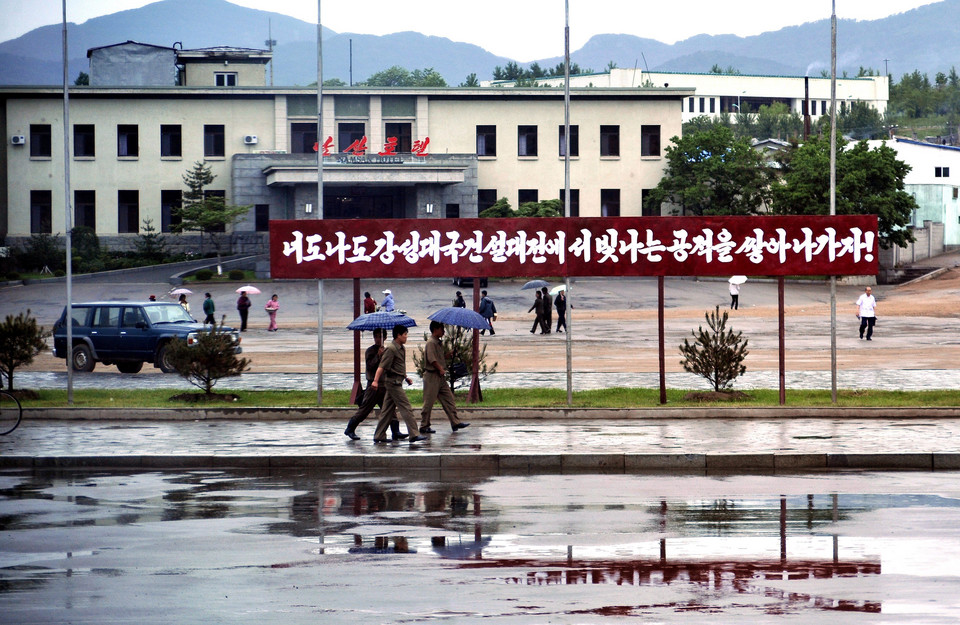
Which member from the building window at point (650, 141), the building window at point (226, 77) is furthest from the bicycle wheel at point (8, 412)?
the building window at point (226, 77)

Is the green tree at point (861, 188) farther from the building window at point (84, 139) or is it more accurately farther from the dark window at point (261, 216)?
the building window at point (84, 139)

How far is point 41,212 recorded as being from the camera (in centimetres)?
7119

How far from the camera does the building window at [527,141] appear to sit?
2904 inches

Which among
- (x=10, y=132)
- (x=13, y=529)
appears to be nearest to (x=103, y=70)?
(x=10, y=132)

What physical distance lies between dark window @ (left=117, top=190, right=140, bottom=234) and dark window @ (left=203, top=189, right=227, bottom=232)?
4653 millimetres

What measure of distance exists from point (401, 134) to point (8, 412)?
187 ft

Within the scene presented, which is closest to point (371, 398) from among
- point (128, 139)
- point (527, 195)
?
point (527, 195)

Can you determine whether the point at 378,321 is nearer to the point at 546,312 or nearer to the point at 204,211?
the point at 546,312

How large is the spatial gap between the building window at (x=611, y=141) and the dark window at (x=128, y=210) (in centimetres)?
3089

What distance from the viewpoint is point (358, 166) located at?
66.4 meters

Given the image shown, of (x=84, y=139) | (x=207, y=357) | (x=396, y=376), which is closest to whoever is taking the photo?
(x=396, y=376)

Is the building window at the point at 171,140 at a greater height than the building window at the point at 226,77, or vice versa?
the building window at the point at 226,77

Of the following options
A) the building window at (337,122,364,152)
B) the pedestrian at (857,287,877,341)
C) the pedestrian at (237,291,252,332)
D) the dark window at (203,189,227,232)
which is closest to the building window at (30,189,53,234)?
the dark window at (203,189,227,232)

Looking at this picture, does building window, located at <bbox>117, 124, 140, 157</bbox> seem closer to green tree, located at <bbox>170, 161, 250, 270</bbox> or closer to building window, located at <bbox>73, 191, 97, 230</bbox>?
building window, located at <bbox>73, 191, 97, 230</bbox>
